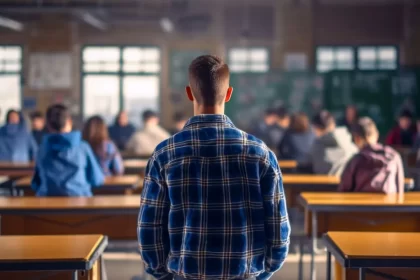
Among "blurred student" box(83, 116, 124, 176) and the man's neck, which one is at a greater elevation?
the man's neck

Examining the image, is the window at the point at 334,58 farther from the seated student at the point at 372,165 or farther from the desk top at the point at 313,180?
the seated student at the point at 372,165

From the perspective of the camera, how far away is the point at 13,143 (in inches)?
328

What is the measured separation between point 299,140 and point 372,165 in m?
3.76

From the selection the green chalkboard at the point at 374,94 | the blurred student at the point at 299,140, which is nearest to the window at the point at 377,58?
the green chalkboard at the point at 374,94

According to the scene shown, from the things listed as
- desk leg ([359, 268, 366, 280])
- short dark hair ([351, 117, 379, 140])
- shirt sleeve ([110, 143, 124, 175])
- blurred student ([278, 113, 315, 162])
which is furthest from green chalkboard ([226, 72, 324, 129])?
desk leg ([359, 268, 366, 280])

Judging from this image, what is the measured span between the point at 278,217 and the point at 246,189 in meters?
0.12

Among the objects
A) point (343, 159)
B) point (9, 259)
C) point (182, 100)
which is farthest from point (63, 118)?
point (182, 100)

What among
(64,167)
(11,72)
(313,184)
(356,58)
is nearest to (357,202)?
(313,184)

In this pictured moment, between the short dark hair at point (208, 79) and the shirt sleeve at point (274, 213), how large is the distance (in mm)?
222

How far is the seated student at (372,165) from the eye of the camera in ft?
13.9

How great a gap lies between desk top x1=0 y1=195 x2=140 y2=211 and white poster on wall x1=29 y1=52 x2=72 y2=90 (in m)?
8.67

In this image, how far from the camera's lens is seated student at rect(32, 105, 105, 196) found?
4164mm

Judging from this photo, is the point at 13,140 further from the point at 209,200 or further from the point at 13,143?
the point at 209,200

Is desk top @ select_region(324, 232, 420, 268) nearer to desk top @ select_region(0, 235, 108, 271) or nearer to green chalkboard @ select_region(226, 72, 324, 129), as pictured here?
desk top @ select_region(0, 235, 108, 271)
